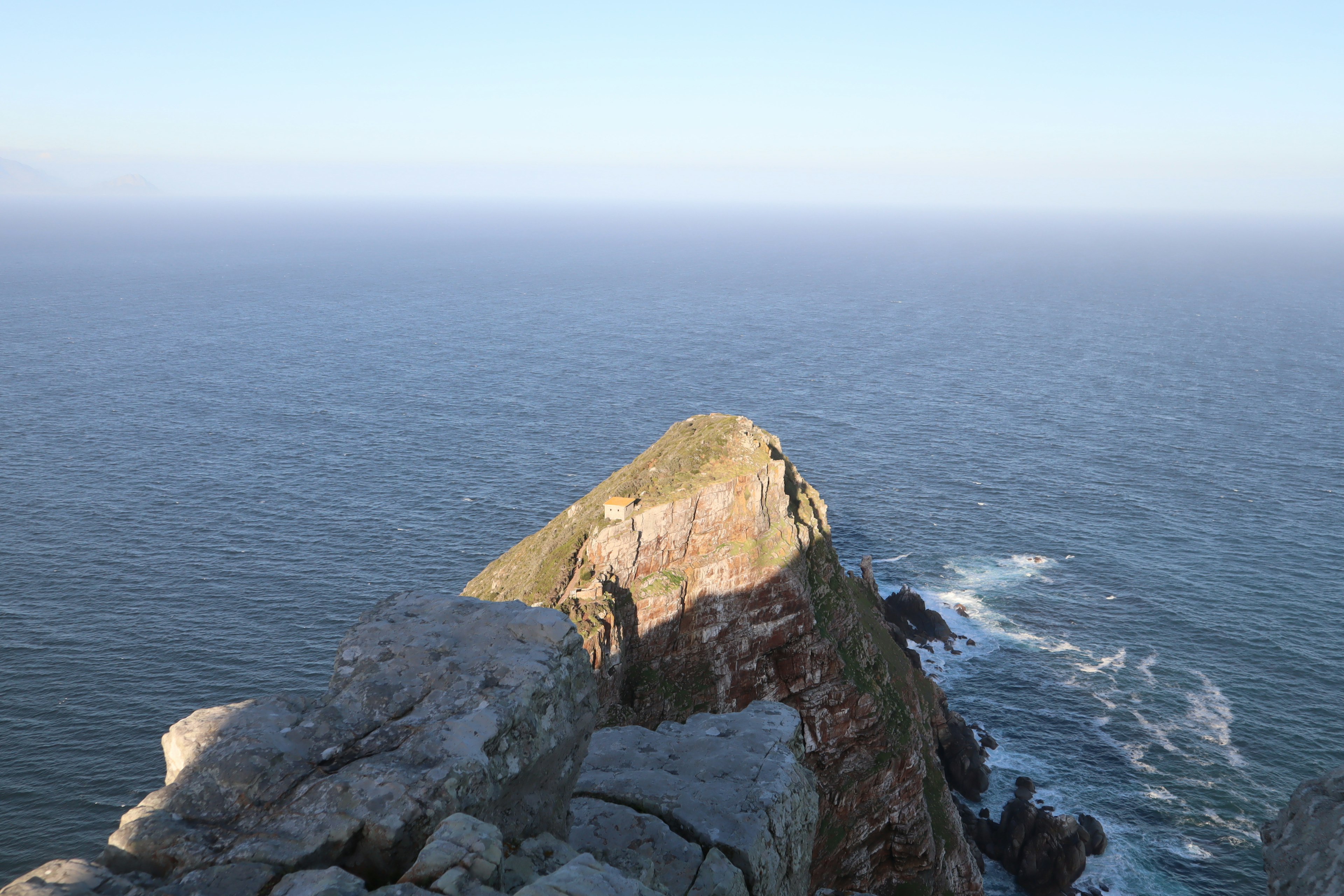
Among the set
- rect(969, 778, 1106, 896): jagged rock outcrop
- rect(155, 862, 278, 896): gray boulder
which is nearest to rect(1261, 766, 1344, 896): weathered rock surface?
rect(155, 862, 278, 896): gray boulder

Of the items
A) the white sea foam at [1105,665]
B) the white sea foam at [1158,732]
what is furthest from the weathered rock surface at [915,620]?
the white sea foam at [1158,732]

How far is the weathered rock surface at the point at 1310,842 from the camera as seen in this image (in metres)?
12.2

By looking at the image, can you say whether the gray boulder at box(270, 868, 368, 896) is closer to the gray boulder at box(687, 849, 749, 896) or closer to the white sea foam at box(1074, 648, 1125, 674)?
the gray boulder at box(687, 849, 749, 896)

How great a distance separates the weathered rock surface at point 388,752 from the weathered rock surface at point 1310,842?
1258 cm

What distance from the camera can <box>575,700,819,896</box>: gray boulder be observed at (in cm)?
2086

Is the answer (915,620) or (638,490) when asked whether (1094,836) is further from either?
(638,490)

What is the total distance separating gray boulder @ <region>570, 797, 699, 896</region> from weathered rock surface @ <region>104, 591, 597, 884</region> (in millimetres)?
1383

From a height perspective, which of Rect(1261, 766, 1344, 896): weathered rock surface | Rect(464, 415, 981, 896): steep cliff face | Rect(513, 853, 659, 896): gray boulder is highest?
Rect(1261, 766, 1344, 896): weathered rock surface

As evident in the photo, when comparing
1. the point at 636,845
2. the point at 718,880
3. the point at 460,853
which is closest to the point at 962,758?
the point at 636,845

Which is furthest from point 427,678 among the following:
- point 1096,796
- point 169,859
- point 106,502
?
point 106,502

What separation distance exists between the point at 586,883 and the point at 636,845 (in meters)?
5.91

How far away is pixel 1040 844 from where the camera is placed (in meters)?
70.2

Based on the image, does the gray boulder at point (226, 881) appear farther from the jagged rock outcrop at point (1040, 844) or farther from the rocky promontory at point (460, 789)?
the jagged rock outcrop at point (1040, 844)

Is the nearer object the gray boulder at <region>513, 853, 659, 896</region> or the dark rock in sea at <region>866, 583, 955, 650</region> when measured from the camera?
the gray boulder at <region>513, 853, 659, 896</region>
